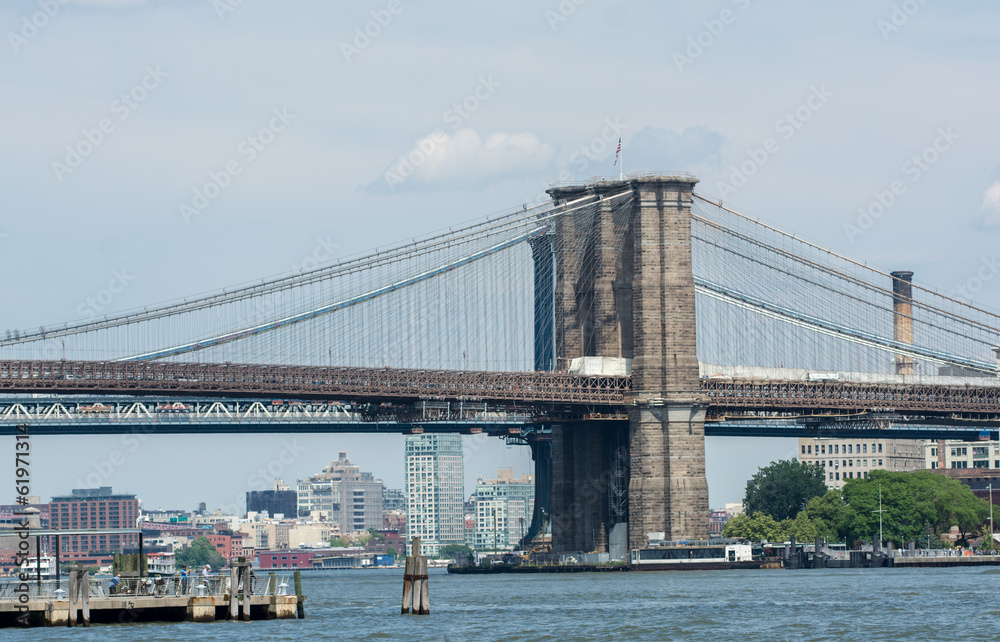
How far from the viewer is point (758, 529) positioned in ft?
431

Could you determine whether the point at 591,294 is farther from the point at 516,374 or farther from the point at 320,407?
the point at 320,407

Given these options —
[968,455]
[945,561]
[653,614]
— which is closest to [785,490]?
[945,561]

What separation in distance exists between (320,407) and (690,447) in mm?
25749

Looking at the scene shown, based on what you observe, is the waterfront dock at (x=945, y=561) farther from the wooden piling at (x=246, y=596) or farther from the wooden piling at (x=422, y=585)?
the wooden piling at (x=246, y=596)

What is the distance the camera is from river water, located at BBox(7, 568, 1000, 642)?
56406 millimetres

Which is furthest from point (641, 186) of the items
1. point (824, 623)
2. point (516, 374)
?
point (824, 623)

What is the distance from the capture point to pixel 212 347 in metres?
107

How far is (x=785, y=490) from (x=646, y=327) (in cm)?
3653

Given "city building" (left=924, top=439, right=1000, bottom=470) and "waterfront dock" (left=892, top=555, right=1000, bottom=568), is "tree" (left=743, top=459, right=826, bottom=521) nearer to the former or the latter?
"waterfront dock" (left=892, top=555, right=1000, bottom=568)

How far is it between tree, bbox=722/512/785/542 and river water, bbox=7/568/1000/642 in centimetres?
3547

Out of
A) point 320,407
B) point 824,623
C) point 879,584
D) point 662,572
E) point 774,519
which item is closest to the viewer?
point 824,623

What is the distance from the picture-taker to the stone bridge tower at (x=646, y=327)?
362 feet

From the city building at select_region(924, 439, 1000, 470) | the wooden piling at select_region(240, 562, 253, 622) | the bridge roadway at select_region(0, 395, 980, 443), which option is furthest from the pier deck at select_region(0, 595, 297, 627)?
the city building at select_region(924, 439, 1000, 470)

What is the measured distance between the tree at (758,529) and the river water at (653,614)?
35.5m
